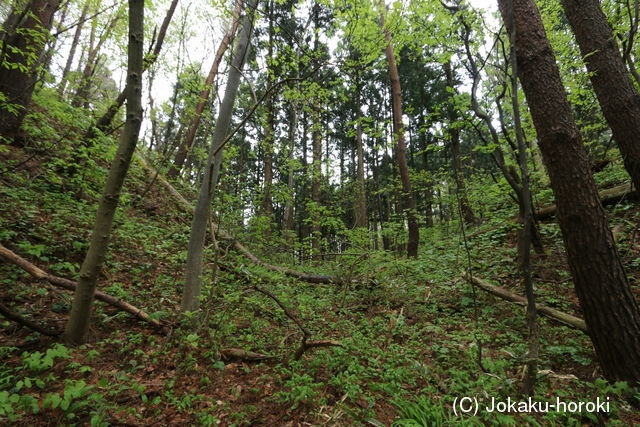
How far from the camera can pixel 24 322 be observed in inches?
98.8

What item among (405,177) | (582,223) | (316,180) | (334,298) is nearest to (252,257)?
(334,298)

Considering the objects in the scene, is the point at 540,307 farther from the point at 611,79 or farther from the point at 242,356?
the point at 242,356

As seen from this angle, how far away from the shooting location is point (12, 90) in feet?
18.0

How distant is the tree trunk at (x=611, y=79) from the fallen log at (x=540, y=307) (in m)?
2.83

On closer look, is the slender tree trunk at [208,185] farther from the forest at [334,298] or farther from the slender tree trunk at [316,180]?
the slender tree trunk at [316,180]

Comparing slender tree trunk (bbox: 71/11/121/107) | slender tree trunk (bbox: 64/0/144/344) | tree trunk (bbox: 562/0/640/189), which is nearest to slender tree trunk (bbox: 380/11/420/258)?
tree trunk (bbox: 562/0/640/189)

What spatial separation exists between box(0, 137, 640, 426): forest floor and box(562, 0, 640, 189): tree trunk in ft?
6.12

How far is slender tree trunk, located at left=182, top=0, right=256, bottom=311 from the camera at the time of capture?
3420mm

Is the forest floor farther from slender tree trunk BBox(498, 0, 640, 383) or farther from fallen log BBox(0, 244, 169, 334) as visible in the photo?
slender tree trunk BBox(498, 0, 640, 383)

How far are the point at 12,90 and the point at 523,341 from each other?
10.2 m

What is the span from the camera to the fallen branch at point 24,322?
2473 mm

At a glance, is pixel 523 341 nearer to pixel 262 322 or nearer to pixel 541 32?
pixel 262 322

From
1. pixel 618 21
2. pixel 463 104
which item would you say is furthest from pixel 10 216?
pixel 618 21

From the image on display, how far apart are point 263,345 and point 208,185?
2.19m
